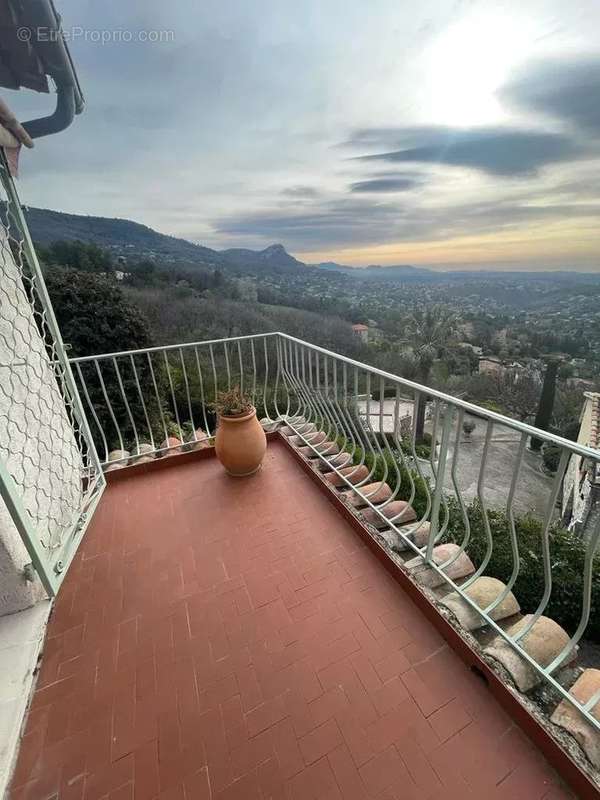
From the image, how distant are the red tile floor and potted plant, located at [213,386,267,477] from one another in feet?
2.33

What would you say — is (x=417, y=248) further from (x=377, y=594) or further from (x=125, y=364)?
(x=377, y=594)

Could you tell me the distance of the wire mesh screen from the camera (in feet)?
5.65

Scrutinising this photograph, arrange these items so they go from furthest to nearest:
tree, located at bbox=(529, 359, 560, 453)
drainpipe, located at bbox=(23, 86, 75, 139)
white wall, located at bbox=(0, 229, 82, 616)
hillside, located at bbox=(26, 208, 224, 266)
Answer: tree, located at bbox=(529, 359, 560, 453) < hillside, located at bbox=(26, 208, 224, 266) < drainpipe, located at bbox=(23, 86, 75, 139) < white wall, located at bbox=(0, 229, 82, 616)

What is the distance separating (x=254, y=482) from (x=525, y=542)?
5.99 m

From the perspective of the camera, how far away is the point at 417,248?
829 inches

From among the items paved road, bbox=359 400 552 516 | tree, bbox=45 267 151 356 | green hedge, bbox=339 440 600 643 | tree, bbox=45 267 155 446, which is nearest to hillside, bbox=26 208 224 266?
tree, bbox=45 267 151 356

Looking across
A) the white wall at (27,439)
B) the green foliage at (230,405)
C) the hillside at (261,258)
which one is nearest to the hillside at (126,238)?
the hillside at (261,258)

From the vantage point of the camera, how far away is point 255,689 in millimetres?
1395

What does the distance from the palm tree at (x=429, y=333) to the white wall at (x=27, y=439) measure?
58.4 feet

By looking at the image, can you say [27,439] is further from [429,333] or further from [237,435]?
[429,333]

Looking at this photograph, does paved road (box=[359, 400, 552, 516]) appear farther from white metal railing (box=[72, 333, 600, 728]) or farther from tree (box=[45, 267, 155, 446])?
white metal railing (box=[72, 333, 600, 728])

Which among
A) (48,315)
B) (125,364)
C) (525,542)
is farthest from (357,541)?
(125,364)

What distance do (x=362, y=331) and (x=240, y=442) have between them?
13.1 m

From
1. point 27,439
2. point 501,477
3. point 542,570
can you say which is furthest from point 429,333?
point 27,439
